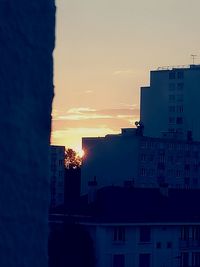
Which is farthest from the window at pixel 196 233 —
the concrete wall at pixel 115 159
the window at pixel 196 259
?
the concrete wall at pixel 115 159

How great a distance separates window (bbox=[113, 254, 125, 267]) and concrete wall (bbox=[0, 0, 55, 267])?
1186 inches

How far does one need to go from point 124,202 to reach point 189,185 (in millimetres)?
29821

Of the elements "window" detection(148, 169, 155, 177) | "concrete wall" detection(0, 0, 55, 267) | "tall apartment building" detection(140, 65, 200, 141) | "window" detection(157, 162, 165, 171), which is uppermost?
"tall apartment building" detection(140, 65, 200, 141)

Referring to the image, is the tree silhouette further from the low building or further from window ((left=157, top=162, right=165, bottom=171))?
the low building

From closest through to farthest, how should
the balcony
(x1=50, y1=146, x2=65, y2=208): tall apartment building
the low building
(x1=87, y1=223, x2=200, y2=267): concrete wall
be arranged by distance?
1. (x1=87, y1=223, x2=200, y2=267): concrete wall
2. the low building
3. the balcony
4. (x1=50, y1=146, x2=65, y2=208): tall apartment building

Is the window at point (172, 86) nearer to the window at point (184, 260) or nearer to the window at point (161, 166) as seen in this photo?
the window at point (161, 166)

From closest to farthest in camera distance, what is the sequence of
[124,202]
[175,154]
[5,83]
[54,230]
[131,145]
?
1. [5,83]
2. [54,230]
3. [124,202]
4. [131,145]
5. [175,154]

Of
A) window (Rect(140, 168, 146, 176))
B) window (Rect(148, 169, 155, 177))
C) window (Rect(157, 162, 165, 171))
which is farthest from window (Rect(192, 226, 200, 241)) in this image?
window (Rect(157, 162, 165, 171))

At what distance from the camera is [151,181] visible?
5788 cm

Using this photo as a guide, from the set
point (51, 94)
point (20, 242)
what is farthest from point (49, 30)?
point (20, 242)

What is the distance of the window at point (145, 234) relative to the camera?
31.5 metres

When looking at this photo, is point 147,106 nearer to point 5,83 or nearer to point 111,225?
point 111,225

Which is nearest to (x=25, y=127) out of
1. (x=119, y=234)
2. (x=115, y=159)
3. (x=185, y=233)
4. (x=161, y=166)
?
(x=119, y=234)

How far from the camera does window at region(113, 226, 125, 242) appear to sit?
30797mm
